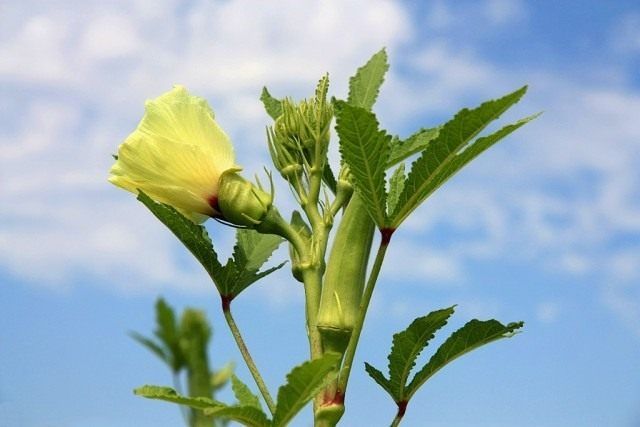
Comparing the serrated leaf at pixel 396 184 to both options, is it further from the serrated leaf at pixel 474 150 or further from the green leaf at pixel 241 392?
the green leaf at pixel 241 392

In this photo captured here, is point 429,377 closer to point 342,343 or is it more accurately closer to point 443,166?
point 342,343

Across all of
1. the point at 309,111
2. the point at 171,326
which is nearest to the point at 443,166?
the point at 309,111

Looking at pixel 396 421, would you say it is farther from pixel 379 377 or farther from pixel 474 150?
pixel 474 150

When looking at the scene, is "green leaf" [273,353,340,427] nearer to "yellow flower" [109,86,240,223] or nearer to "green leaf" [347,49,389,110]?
"yellow flower" [109,86,240,223]

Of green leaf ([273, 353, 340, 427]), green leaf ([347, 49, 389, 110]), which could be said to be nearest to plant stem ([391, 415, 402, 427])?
green leaf ([273, 353, 340, 427])

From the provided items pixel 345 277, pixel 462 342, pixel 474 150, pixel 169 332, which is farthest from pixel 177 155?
pixel 169 332

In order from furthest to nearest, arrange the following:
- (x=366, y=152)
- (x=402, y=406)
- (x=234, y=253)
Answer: (x=234, y=253)
(x=402, y=406)
(x=366, y=152)
